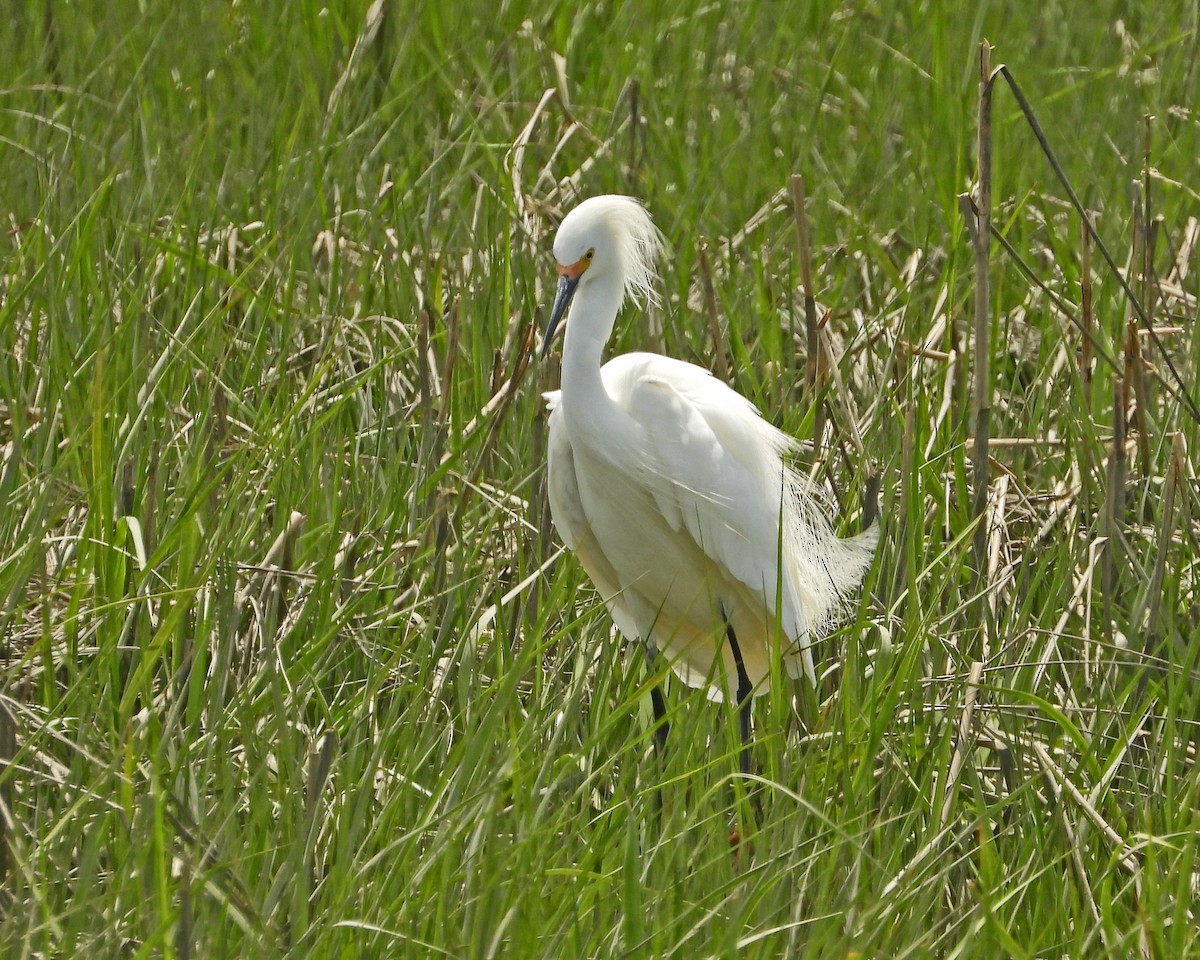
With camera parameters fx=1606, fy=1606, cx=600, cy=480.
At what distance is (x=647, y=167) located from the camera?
12.6ft

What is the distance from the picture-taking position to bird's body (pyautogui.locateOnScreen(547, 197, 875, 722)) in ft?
8.44

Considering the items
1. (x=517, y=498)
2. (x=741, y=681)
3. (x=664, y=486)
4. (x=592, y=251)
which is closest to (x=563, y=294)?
(x=592, y=251)

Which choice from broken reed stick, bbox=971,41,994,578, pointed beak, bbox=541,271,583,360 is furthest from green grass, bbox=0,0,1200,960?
pointed beak, bbox=541,271,583,360

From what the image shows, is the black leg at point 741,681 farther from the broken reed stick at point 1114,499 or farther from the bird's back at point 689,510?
the broken reed stick at point 1114,499

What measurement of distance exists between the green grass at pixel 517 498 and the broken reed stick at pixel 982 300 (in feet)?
0.37

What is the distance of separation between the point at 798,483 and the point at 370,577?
0.81m

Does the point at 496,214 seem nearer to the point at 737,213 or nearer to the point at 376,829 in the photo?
the point at 737,213

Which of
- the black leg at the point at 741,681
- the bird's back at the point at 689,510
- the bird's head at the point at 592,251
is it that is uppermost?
the bird's head at the point at 592,251

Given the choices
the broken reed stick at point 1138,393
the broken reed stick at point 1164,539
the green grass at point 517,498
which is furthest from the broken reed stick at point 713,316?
the broken reed stick at point 1164,539

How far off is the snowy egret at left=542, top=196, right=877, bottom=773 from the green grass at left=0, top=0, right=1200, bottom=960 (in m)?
0.10

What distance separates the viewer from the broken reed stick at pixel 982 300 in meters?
2.32

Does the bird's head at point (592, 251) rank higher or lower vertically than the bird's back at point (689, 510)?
higher

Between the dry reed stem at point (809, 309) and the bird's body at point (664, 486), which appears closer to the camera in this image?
the bird's body at point (664, 486)

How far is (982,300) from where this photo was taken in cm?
242
